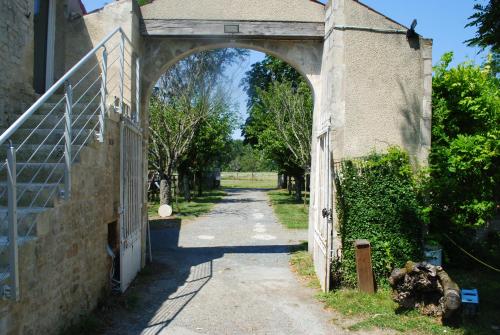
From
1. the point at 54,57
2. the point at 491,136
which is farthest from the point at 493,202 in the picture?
the point at 54,57

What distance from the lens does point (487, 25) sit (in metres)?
4.96

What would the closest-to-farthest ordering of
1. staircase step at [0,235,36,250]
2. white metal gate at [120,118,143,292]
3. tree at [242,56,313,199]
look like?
1. staircase step at [0,235,36,250]
2. white metal gate at [120,118,143,292]
3. tree at [242,56,313,199]

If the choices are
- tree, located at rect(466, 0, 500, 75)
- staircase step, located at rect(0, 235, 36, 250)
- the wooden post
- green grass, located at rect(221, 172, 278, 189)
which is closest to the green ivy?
the wooden post

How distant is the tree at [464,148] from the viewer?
707cm

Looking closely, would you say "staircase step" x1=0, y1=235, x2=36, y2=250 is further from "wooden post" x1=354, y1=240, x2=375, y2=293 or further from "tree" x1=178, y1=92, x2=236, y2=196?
"tree" x1=178, y1=92, x2=236, y2=196

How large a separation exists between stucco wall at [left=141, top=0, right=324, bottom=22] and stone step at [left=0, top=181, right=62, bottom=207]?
14.7 feet

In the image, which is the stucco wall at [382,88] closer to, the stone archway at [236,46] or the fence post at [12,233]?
the stone archway at [236,46]

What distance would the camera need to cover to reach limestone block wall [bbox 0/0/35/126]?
6230mm

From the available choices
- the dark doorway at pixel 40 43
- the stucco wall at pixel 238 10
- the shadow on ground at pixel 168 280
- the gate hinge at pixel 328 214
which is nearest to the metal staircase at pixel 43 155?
the dark doorway at pixel 40 43

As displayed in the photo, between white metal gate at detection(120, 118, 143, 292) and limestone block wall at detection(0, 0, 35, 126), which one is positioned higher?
limestone block wall at detection(0, 0, 35, 126)

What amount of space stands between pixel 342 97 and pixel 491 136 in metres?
2.40

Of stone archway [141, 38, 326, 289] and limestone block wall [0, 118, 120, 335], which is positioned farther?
stone archway [141, 38, 326, 289]

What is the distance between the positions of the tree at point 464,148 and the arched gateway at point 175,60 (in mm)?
493

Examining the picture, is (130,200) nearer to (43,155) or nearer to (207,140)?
(43,155)
